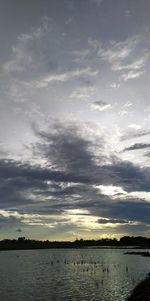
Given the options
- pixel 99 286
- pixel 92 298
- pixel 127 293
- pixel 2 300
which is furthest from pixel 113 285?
pixel 2 300

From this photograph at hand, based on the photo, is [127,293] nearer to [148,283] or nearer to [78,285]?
[148,283]

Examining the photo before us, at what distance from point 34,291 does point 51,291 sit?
270 centimetres

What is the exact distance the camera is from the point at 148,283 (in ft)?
173

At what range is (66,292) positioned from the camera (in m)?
61.2

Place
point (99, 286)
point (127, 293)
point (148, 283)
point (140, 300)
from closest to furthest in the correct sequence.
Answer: point (140, 300), point (148, 283), point (127, 293), point (99, 286)

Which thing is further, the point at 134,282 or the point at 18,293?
the point at 134,282

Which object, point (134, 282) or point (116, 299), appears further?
point (134, 282)

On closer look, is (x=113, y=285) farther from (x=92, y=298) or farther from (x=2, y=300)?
(x=2, y=300)

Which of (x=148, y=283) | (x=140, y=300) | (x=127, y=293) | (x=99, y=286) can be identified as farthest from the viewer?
(x=99, y=286)

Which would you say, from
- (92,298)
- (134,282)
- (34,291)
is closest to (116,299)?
(92,298)

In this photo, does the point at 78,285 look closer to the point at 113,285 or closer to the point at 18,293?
the point at 113,285

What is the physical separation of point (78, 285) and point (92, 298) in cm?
1699

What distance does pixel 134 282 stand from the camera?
72750 mm

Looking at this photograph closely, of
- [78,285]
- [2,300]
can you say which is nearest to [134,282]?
[78,285]
